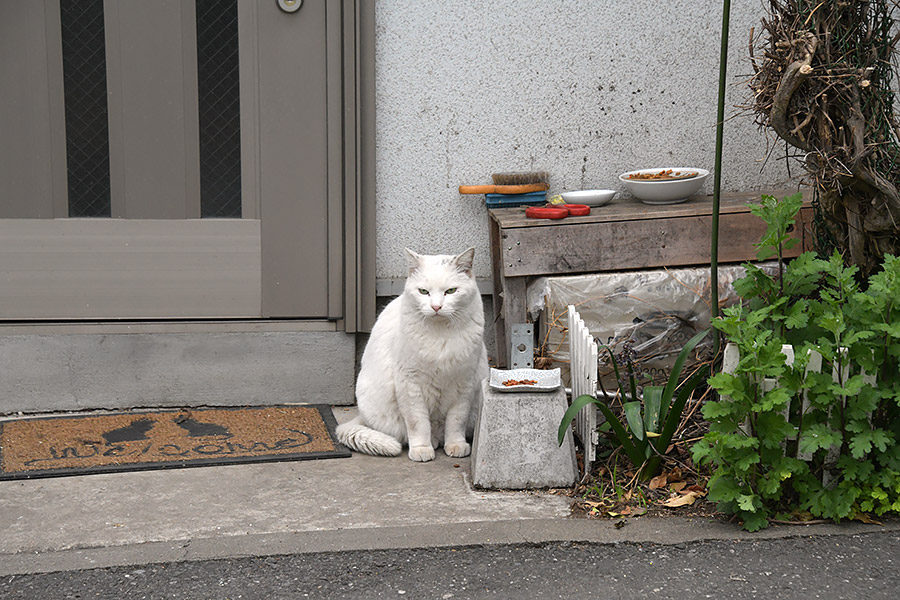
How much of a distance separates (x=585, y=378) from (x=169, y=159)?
2.30m

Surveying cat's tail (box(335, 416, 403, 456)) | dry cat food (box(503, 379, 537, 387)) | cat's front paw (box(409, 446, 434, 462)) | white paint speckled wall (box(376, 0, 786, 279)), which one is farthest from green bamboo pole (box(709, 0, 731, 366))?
cat's tail (box(335, 416, 403, 456))

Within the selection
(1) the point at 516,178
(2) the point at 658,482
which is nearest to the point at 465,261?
(1) the point at 516,178

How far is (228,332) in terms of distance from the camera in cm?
445

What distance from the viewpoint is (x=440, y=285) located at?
3588 millimetres

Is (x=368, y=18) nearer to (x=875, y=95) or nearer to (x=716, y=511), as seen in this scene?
(x=875, y=95)

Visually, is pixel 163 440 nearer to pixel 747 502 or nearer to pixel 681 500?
pixel 681 500

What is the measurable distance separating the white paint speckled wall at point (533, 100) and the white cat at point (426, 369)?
0.82 meters

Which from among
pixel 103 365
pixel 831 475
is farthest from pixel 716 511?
pixel 103 365

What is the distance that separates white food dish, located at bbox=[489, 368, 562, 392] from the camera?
3.41 meters

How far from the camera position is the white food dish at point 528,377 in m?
3.41

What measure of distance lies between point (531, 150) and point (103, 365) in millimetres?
2406

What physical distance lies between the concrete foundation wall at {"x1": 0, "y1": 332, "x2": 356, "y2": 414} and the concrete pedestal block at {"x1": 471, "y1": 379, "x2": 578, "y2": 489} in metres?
1.38

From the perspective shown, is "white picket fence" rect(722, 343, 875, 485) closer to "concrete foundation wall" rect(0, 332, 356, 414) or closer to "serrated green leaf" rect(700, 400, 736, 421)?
"serrated green leaf" rect(700, 400, 736, 421)

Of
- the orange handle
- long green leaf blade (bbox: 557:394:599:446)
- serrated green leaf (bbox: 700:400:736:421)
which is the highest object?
the orange handle
